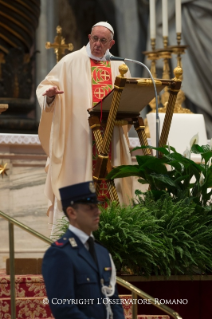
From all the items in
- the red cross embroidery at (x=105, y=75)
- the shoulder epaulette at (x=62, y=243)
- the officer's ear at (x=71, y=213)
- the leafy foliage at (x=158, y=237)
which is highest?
the red cross embroidery at (x=105, y=75)

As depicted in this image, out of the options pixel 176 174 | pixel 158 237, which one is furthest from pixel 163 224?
pixel 176 174

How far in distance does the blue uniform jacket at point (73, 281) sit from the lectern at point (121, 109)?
224 centimetres

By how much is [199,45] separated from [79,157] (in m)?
4.76

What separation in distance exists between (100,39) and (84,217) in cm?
286

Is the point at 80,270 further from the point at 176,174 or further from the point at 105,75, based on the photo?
the point at 105,75

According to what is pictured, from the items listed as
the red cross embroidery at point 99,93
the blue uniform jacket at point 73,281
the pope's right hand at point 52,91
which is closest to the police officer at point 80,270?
the blue uniform jacket at point 73,281

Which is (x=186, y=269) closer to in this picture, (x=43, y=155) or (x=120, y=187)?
(x=120, y=187)

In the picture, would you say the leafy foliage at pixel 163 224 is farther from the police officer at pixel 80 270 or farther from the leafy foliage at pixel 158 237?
the police officer at pixel 80 270

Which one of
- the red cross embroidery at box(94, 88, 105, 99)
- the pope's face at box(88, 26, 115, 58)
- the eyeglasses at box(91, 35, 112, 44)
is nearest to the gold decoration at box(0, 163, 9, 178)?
the red cross embroidery at box(94, 88, 105, 99)

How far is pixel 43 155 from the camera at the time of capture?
23.3 ft

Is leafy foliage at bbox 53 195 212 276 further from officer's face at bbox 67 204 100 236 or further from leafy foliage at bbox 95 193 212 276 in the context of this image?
officer's face at bbox 67 204 100 236

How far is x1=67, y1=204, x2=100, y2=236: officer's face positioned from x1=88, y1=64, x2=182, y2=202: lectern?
2167mm

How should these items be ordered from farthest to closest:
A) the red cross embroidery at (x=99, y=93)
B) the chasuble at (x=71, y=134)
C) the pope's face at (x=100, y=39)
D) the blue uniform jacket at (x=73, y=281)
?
the red cross embroidery at (x=99, y=93)
the chasuble at (x=71, y=134)
the pope's face at (x=100, y=39)
the blue uniform jacket at (x=73, y=281)

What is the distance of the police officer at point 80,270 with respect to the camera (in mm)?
2908
